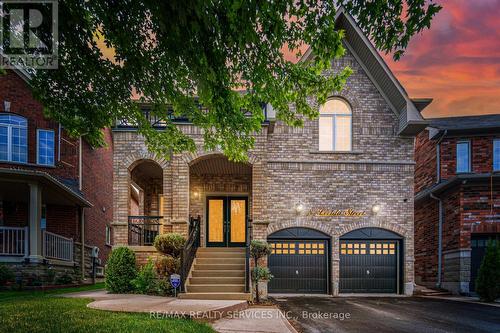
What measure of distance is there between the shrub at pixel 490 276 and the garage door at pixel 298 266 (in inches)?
216

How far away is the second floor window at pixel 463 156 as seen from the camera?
50.3 ft

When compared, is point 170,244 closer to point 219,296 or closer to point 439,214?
point 219,296

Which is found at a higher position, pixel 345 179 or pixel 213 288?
pixel 345 179

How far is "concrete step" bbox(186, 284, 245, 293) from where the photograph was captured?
31.3 feet

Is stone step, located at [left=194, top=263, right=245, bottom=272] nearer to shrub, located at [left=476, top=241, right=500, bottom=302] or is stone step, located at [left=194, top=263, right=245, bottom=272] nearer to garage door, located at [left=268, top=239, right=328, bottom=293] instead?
garage door, located at [left=268, top=239, right=328, bottom=293]

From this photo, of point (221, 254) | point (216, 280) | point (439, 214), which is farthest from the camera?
point (439, 214)

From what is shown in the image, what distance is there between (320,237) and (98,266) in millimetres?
11569

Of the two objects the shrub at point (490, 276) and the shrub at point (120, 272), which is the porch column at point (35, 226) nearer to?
the shrub at point (120, 272)

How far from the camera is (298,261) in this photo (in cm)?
1333

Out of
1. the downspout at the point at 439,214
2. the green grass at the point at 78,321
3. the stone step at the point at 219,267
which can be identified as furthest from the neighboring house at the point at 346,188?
the green grass at the point at 78,321

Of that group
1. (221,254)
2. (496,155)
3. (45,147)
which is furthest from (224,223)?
(496,155)

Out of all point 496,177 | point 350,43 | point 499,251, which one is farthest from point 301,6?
point 496,177

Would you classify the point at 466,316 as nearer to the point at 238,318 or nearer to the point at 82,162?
the point at 238,318

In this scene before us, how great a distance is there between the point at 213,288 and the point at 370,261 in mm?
7070
